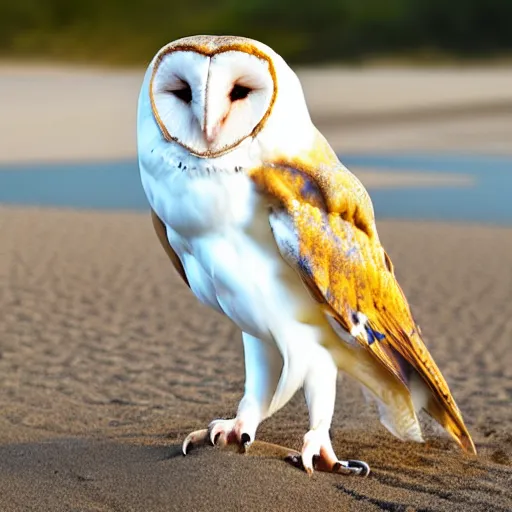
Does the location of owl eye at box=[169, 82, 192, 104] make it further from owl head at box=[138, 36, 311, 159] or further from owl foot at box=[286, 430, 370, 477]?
owl foot at box=[286, 430, 370, 477]

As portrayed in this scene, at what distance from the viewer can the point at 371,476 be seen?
313cm

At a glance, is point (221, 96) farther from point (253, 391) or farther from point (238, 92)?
point (253, 391)

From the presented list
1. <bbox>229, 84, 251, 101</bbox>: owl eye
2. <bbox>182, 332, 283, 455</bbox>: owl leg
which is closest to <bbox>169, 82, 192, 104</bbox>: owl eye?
<bbox>229, 84, 251, 101</bbox>: owl eye

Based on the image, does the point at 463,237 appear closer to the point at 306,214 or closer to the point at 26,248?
the point at 26,248

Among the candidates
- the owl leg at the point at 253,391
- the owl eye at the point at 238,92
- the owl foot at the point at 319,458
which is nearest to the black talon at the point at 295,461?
the owl foot at the point at 319,458

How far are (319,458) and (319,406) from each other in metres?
Answer: 0.19

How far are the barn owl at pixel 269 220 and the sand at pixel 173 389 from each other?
285 mm

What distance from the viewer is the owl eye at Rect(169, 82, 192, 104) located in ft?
8.81

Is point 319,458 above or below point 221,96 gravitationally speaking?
below

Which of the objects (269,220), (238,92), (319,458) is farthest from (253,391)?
(238,92)

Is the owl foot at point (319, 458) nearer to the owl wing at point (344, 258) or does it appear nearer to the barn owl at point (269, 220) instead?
the barn owl at point (269, 220)

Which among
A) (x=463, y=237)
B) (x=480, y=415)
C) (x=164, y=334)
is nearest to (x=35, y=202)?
(x=463, y=237)

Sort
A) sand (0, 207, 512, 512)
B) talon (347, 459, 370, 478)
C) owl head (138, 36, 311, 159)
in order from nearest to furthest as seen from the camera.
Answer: owl head (138, 36, 311, 159), sand (0, 207, 512, 512), talon (347, 459, 370, 478)

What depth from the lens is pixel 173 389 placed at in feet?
16.1
